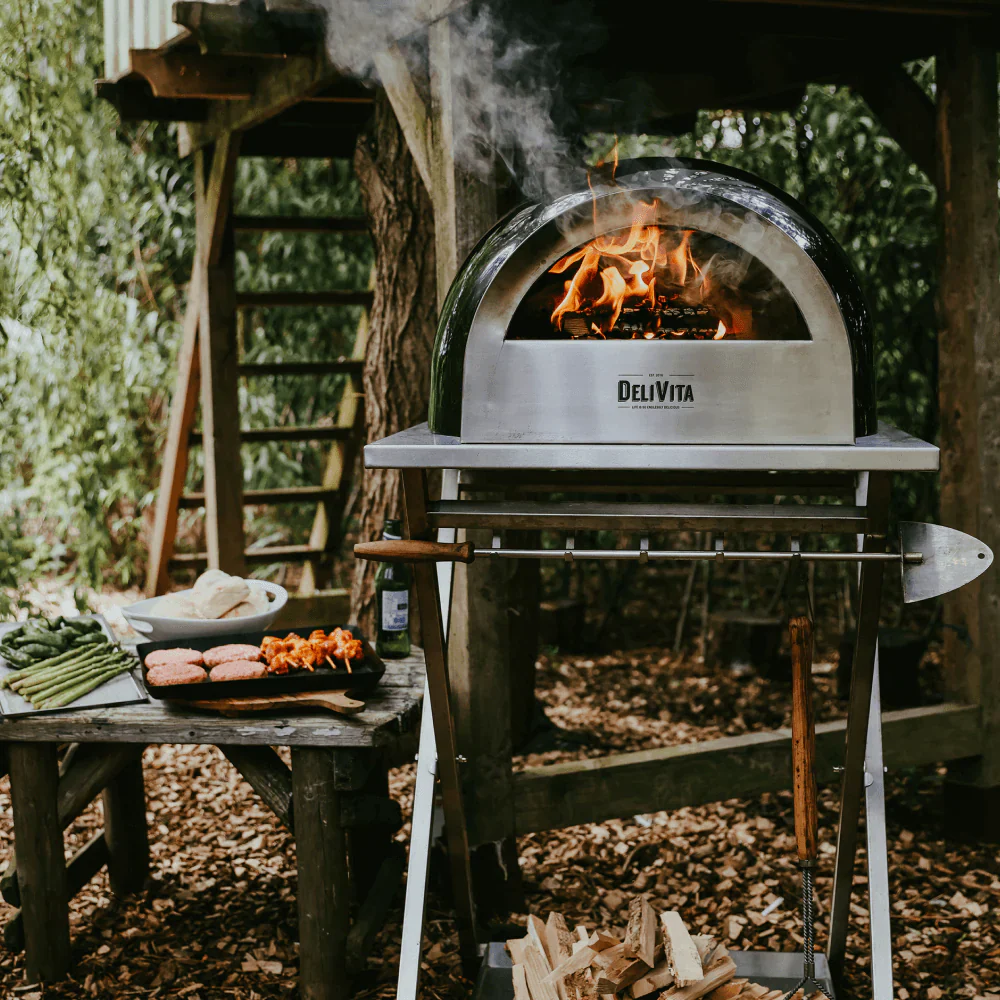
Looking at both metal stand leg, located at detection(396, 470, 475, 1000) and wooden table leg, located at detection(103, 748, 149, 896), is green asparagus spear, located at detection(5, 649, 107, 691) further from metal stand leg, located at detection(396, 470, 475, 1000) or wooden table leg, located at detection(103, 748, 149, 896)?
metal stand leg, located at detection(396, 470, 475, 1000)

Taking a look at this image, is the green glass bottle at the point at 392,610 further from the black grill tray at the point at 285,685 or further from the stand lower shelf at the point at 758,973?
the stand lower shelf at the point at 758,973

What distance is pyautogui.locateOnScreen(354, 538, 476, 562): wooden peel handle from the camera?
6.31ft

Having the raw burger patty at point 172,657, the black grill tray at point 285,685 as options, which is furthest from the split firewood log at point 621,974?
the raw burger patty at point 172,657

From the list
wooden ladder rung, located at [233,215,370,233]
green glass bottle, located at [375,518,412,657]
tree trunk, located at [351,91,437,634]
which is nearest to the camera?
green glass bottle, located at [375,518,412,657]

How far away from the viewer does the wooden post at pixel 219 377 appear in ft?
15.6

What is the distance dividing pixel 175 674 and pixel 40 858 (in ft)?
1.91

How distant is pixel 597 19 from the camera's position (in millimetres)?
3262

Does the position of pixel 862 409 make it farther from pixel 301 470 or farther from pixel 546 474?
pixel 301 470

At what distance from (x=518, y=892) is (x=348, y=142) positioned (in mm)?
3328

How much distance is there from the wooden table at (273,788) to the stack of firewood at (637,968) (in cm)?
48

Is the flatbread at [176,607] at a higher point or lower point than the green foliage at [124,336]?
lower

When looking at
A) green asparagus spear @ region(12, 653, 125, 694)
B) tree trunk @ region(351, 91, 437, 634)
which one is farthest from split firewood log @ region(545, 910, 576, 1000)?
tree trunk @ region(351, 91, 437, 634)

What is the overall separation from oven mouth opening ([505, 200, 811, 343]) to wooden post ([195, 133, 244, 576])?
3.00 meters

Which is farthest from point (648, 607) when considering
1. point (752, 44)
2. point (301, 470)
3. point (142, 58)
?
point (142, 58)
